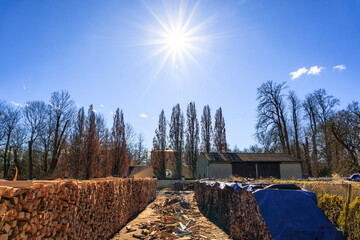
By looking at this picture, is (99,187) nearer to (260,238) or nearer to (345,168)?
(260,238)

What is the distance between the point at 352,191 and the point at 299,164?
94.7 ft

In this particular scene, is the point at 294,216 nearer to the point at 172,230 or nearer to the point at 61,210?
the point at 172,230

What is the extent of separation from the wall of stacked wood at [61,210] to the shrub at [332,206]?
17.7 feet

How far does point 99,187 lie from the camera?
6.15 m

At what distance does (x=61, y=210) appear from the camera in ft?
13.2

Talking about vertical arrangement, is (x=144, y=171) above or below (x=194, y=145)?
below

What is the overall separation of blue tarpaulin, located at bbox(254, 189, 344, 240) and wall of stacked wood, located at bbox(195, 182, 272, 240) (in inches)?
13.7

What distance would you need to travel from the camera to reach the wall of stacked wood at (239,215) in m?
5.29

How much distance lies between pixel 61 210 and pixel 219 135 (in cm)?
3541

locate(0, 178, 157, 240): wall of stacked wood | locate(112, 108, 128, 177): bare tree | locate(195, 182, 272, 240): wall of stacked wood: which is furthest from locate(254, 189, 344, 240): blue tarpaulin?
locate(112, 108, 128, 177): bare tree

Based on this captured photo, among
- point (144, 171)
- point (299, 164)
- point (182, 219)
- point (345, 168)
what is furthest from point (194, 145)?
point (182, 219)

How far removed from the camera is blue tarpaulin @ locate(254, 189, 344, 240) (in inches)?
173

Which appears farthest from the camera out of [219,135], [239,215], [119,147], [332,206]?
[219,135]

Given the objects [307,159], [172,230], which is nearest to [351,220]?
[172,230]
